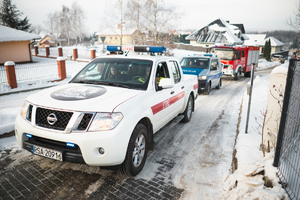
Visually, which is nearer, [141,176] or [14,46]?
[141,176]

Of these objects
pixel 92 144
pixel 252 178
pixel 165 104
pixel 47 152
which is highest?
pixel 165 104

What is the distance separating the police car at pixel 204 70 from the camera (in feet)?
36.1

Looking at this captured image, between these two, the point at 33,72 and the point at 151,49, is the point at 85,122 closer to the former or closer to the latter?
the point at 151,49

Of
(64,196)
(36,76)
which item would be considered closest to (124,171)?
(64,196)

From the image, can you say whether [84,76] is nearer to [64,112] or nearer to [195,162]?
[64,112]

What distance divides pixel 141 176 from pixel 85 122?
4.73ft

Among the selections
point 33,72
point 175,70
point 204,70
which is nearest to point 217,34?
point 204,70

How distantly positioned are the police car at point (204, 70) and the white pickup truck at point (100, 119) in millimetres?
6937

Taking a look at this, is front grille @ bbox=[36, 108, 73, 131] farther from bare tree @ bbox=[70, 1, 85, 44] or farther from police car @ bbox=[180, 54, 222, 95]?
bare tree @ bbox=[70, 1, 85, 44]

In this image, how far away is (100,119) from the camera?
10.3 feet

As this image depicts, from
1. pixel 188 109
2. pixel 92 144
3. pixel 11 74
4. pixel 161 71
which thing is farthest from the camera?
pixel 11 74

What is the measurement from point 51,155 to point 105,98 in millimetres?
1136

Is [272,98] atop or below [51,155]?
atop

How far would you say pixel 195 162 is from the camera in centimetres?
442
